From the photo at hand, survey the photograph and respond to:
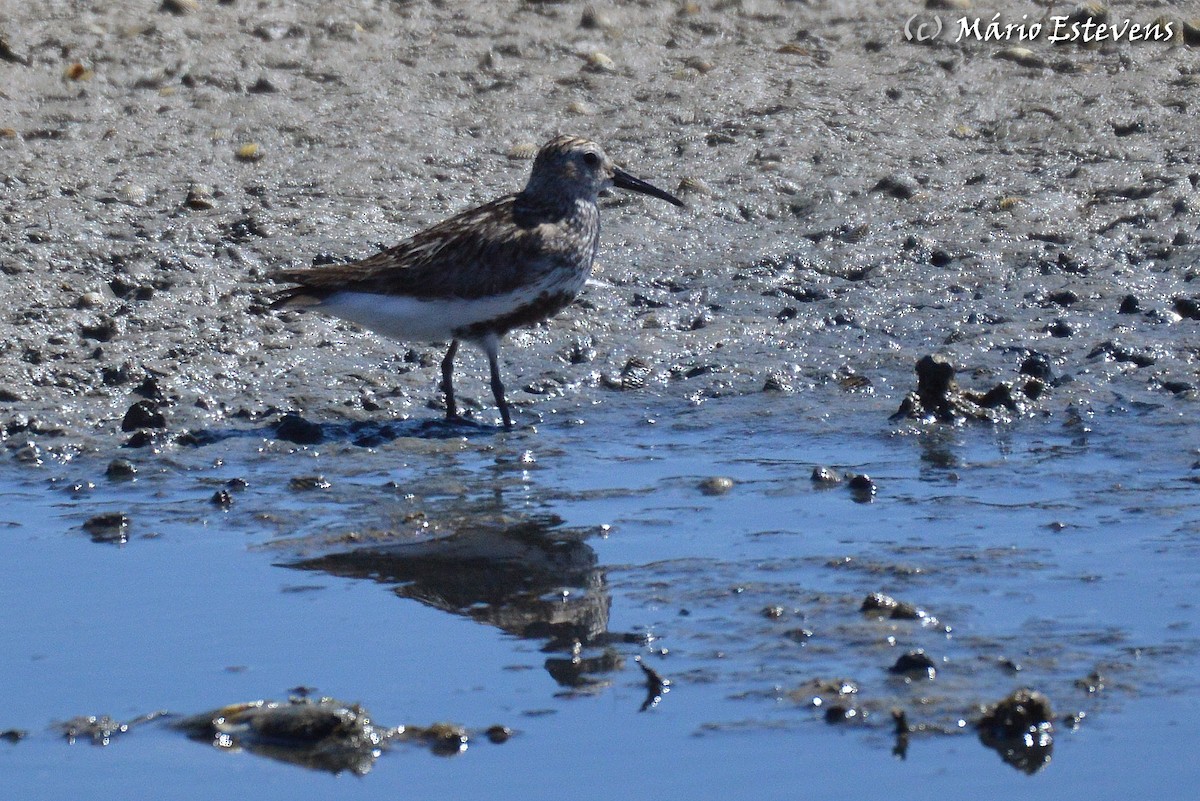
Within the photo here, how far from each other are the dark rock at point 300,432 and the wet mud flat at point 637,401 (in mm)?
13

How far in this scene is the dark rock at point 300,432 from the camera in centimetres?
820

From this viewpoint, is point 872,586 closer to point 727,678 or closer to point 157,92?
point 727,678

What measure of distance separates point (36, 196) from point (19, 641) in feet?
15.5

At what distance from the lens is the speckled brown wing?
8.39 metres

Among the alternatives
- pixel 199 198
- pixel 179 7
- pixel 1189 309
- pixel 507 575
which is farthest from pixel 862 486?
pixel 179 7

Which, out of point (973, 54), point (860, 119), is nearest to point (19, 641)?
point (860, 119)

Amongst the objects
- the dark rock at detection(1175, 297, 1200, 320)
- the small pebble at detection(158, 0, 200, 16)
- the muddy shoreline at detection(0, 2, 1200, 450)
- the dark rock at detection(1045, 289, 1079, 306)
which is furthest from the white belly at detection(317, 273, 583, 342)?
the small pebble at detection(158, 0, 200, 16)

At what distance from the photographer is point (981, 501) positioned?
732 cm

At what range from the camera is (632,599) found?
6363 millimetres

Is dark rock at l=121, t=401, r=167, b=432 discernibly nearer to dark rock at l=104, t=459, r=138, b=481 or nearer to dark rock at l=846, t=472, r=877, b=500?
dark rock at l=104, t=459, r=138, b=481

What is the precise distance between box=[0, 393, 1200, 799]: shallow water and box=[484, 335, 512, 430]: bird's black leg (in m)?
0.09

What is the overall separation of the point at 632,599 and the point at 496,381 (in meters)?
2.23

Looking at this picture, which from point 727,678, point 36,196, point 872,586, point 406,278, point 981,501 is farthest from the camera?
point 36,196

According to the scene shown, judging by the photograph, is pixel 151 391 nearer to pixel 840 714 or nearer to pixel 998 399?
pixel 998 399
